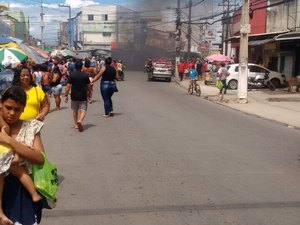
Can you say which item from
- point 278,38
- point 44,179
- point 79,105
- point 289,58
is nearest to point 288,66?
point 289,58

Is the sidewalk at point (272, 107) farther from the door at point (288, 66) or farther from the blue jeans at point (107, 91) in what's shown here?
the door at point (288, 66)

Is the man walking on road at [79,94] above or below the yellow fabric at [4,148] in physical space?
below

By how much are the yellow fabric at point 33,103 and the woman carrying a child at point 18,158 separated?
2720mm

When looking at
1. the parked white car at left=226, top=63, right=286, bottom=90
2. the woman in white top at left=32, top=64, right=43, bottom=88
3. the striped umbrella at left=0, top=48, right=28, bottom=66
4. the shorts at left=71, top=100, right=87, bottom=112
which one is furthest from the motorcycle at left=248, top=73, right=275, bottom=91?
the shorts at left=71, top=100, right=87, bottom=112

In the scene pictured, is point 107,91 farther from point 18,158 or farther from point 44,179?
point 18,158

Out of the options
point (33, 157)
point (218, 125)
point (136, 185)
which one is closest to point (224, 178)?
point (136, 185)

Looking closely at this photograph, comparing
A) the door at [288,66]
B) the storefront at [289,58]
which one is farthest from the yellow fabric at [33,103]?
the door at [288,66]

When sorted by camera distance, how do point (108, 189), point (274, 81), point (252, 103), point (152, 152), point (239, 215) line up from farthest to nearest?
point (274, 81) < point (252, 103) < point (152, 152) < point (108, 189) < point (239, 215)

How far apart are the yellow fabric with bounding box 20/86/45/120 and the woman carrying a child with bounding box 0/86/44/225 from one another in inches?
107

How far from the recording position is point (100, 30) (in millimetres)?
93688

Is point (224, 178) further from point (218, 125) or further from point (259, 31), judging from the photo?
point (259, 31)

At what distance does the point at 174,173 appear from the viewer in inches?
260

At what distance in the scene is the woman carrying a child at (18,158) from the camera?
2805 mm

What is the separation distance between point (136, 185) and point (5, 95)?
326 centimetres
